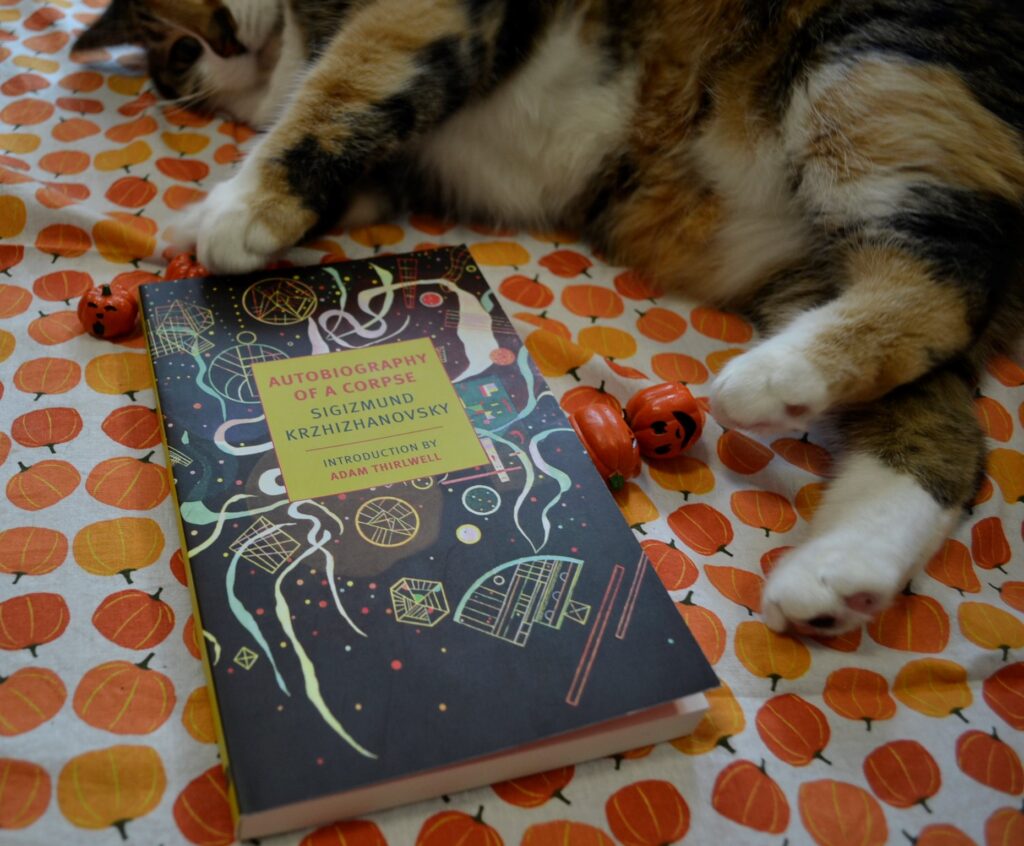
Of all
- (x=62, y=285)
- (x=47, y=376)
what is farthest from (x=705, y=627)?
(x=62, y=285)

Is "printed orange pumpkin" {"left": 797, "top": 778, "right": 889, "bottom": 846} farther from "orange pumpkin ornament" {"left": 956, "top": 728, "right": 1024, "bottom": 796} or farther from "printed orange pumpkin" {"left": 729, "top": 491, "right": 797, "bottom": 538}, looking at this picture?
"printed orange pumpkin" {"left": 729, "top": 491, "right": 797, "bottom": 538}

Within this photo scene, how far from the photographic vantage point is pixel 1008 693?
2.36ft

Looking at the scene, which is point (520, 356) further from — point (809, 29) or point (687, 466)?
point (809, 29)

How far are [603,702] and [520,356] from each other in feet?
1.36

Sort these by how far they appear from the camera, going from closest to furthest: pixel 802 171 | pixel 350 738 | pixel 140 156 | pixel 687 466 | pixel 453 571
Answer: pixel 350 738, pixel 453 571, pixel 687 466, pixel 802 171, pixel 140 156

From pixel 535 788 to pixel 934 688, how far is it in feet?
1.21

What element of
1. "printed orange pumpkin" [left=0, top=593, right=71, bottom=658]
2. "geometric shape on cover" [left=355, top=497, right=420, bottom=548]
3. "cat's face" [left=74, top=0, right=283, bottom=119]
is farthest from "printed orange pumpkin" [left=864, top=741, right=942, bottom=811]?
"cat's face" [left=74, top=0, right=283, bottom=119]

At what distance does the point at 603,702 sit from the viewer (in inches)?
24.1

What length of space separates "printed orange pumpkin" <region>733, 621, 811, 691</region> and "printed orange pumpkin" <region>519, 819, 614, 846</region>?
20 centimetres

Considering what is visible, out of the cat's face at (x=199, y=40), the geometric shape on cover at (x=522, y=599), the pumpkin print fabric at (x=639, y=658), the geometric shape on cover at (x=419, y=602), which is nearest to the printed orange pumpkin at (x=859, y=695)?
the pumpkin print fabric at (x=639, y=658)

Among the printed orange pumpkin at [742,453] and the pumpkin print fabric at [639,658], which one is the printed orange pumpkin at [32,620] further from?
the printed orange pumpkin at [742,453]

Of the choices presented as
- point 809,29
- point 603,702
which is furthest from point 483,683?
point 809,29

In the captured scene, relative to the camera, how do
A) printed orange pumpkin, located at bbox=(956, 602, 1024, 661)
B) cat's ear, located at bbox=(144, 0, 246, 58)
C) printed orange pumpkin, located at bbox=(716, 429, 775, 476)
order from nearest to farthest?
printed orange pumpkin, located at bbox=(956, 602, 1024, 661) < printed orange pumpkin, located at bbox=(716, 429, 775, 476) < cat's ear, located at bbox=(144, 0, 246, 58)

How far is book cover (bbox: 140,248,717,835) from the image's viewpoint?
590 millimetres
